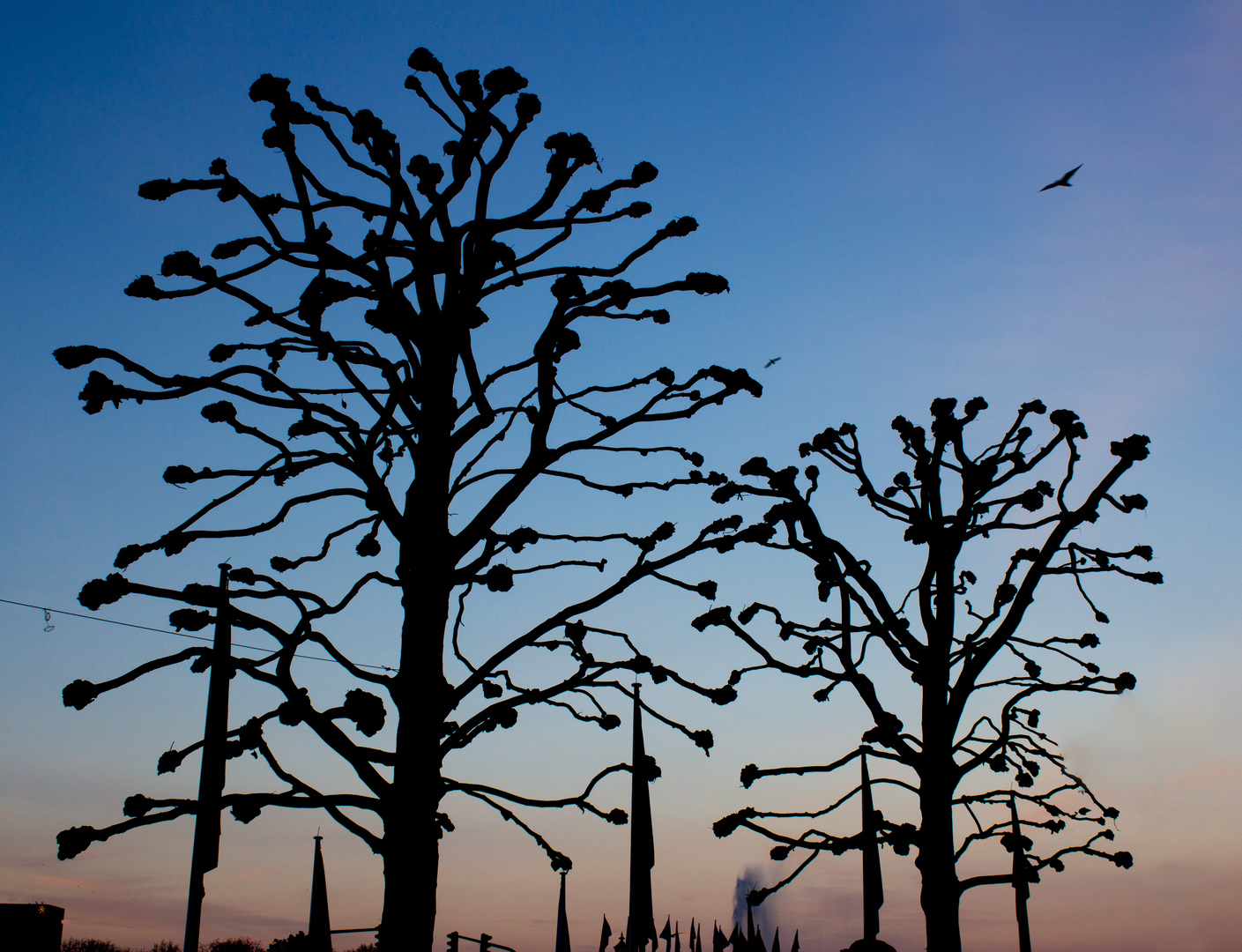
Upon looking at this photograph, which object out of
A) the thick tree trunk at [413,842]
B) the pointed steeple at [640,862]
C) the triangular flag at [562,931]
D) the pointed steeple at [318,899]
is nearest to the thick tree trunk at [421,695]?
the thick tree trunk at [413,842]

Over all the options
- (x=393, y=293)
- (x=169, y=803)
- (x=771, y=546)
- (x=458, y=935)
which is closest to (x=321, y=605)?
(x=169, y=803)

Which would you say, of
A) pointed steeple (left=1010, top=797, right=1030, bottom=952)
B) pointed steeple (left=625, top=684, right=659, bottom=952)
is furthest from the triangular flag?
pointed steeple (left=625, top=684, right=659, bottom=952)

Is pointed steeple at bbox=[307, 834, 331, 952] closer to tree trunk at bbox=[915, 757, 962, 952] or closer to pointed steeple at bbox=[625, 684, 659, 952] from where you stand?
pointed steeple at bbox=[625, 684, 659, 952]

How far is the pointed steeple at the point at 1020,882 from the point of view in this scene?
13.7 meters

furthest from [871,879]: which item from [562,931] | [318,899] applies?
[562,931]

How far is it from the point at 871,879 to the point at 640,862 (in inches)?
150

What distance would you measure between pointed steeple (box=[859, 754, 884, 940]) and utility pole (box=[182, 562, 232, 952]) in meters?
7.97

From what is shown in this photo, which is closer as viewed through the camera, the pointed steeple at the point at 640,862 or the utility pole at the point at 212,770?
the utility pole at the point at 212,770

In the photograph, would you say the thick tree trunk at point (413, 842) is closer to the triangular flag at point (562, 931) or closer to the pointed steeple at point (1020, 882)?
the pointed steeple at point (1020, 882)

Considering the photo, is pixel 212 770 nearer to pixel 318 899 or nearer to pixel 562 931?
pixel 318 899

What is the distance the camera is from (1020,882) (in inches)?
530

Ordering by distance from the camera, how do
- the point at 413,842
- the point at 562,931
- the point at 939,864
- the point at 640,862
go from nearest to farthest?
the point at 413,842
the point at 640,862
the point at 939,864
the point at 562,931

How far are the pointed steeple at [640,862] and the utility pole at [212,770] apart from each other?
12.9 feet

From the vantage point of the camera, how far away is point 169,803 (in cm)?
639
